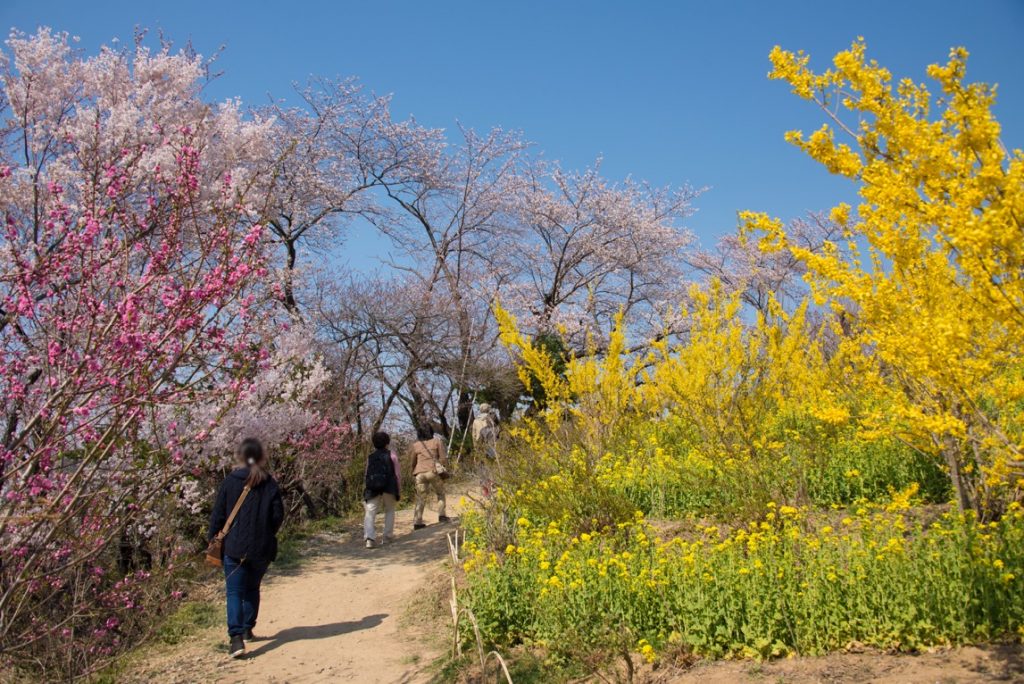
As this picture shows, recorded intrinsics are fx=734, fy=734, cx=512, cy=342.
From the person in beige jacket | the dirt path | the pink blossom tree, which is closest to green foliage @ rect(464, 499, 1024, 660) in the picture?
the dirt path

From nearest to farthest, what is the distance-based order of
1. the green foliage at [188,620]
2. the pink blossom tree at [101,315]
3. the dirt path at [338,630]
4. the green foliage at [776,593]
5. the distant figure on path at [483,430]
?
the pink blossom tree at [101,315], the green foliage at [776,593], the dirt path at [338,630], the green foliage at [188,620], the distant figure on path at [483,430]

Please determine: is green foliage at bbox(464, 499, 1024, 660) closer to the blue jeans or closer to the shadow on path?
the shadow on path

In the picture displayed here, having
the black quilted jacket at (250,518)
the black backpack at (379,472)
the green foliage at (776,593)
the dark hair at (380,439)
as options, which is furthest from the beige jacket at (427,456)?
the green foliage at (776,593)

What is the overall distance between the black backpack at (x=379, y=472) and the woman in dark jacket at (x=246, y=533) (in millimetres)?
3248

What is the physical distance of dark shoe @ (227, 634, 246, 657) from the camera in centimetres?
533

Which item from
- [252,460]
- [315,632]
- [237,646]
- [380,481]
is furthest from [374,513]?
[252,460]

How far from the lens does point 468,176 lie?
1833 centimetres

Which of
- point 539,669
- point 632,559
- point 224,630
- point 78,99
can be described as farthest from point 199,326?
point 78,99

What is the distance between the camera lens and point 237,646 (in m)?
5.36

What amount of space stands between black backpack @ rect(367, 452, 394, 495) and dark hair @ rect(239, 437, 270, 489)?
11.0 feet

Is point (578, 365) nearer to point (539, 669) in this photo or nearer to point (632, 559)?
point (632, 559)

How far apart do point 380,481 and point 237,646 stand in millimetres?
3500

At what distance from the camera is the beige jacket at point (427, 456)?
959 centimetres

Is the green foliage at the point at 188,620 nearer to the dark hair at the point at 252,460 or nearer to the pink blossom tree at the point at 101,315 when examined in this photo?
the pink blossom tree at the point at 101,315
